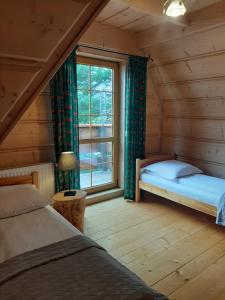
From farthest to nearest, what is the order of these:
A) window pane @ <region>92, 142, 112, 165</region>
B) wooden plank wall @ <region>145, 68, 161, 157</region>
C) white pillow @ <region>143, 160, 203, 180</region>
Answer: wooden plank wall @ <region>145, 68, 161, 157</region> → window pane @ <region>92, 142, 112, 165</region> → white pillow @ <region>143, 160, 203, 180</region>

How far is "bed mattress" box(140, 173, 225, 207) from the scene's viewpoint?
2602 mm

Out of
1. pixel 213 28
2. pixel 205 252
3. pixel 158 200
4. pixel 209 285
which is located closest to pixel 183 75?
pixel 213 28

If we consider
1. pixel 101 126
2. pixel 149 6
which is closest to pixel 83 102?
pixel 101 126

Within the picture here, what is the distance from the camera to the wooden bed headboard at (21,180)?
2432 millimetres

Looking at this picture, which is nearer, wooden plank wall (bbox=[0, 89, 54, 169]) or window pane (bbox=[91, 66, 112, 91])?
wooden plank wall (bbox=[0, 89, 54, 169])

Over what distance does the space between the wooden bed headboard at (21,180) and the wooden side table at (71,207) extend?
320 millimetres

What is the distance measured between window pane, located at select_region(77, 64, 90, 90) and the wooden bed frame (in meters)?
1.29

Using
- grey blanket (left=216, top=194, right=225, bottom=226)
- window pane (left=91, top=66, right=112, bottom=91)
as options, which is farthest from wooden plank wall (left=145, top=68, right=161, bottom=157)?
grey blanket (left=216, top=194, right=225, bottom=226)

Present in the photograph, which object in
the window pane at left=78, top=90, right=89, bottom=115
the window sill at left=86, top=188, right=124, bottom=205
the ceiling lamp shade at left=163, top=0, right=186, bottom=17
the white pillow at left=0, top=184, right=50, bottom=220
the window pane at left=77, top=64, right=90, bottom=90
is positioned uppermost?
the ceiling lamp shade at left=163, top=0, right=186, bottom=17

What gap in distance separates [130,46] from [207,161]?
1.98m

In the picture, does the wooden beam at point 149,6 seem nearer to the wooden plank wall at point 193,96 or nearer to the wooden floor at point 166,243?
the wooden plank wall at point 193,96

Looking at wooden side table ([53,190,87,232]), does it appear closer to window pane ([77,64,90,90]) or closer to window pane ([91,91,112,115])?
window pane ([91,91,112,115])

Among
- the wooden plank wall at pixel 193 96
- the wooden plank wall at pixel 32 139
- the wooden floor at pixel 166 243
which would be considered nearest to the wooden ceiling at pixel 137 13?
the wooden plank wall at pixel 193 96

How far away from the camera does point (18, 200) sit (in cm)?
207
